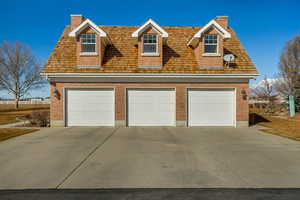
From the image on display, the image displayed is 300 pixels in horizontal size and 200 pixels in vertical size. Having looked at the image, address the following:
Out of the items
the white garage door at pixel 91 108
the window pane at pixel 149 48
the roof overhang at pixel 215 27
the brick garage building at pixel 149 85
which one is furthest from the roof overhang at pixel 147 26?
the white garage door at pixel 91 108

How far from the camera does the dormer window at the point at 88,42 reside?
12289 mm

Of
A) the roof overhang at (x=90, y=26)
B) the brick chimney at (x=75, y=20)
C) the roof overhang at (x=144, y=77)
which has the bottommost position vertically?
the roof overhang at (x=144, y=77)

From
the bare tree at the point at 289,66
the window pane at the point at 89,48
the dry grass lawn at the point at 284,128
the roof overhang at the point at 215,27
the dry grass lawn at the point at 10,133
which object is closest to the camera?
the dry grass lawn at the point at 10,133

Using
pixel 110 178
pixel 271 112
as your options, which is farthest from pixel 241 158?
pixel 271 112

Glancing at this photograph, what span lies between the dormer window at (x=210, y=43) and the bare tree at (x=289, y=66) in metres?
23.5

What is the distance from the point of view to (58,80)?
1212 centimetres

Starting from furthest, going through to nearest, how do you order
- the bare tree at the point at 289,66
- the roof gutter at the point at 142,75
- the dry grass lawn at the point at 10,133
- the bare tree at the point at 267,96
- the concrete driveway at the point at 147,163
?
the bare tree at the point at 289,66, the bare tree at the point at 267,96, the roof gutter at the point at 142,75, the dry grass lawn at the point at 10,133, the concrete driveway at the point at 147,163

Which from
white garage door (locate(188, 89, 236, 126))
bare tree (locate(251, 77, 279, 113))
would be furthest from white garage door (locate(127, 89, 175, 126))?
bare tree (locate(251, 77, 279, 113))

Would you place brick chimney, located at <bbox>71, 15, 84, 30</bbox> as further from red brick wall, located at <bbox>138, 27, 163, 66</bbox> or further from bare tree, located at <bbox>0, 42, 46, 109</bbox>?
bare tree, located at <bbox>0, 42, 46, 109</bbox>

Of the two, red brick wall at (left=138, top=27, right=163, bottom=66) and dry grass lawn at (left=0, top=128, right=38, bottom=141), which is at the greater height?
red brick wall at (left=138, top=27, right=163, bottom=66)

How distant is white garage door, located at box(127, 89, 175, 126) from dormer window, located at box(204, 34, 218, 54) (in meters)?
3.74

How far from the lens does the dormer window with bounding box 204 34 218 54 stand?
41.2 feet

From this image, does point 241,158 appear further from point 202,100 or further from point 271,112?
point 271,112

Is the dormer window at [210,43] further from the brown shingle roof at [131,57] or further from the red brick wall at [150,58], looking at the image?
the red brick wall at [150,58]
